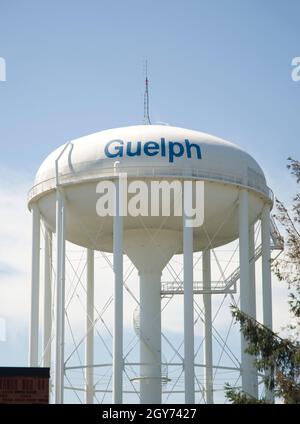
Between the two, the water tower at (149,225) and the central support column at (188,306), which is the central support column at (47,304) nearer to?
the water tower at (149,225)

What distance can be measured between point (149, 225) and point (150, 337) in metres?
4.16

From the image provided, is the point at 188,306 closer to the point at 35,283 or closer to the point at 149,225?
the point at 149,225

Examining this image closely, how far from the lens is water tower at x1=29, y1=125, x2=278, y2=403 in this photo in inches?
1292

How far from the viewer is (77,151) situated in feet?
112

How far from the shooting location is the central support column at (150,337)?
1400 inches

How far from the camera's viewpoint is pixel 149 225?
34.7m

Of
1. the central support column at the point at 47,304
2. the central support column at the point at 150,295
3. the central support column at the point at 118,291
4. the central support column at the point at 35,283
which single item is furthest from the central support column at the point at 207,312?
the central support column at the point at 35,283

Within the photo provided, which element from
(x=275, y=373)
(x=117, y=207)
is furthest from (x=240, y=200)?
(x=275, y=373)

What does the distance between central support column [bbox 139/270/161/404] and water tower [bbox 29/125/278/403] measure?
0.11 ft

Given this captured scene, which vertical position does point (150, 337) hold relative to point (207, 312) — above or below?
below

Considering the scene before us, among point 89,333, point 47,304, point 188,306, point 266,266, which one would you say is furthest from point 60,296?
point 266,266

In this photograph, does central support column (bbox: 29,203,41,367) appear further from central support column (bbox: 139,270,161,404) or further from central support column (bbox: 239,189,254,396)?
central support column (bbox: 239,189,254,396)

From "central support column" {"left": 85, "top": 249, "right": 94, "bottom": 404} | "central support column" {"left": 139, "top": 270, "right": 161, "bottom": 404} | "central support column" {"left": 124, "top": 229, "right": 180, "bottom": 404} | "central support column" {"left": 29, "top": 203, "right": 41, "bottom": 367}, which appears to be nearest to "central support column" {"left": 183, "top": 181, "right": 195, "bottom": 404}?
"central support column" {"left": 124, "top": 229, "right": 180, "bottom": 404}
